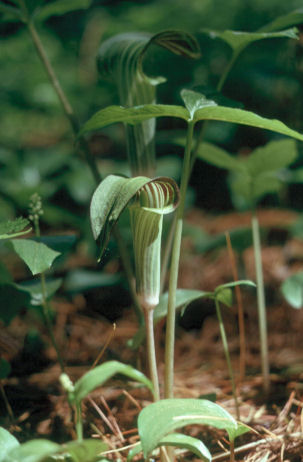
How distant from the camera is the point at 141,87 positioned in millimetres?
794

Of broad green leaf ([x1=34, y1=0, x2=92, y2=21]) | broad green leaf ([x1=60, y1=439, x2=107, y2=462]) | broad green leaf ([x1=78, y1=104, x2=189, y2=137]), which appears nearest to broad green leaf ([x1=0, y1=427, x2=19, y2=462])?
broad green leaf ([x1=60, y1=439, x2=107, y2=462])

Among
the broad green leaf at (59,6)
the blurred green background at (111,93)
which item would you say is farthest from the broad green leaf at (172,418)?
the blurred green background at (111,93)

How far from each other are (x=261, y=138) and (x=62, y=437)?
184cm

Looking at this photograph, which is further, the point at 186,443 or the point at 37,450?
the point at 186,443

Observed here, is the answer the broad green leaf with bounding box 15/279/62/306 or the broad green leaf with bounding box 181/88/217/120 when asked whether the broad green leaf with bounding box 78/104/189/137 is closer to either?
the broad green leaf with bounding box 181/88/217/120

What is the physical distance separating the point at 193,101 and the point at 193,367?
732mm

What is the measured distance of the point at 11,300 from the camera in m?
0.85

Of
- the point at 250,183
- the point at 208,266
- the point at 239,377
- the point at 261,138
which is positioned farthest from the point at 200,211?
the point at 239,377

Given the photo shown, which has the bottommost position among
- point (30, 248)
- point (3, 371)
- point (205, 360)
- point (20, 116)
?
point (205, 360)

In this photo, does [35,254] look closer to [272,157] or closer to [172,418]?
[172,418]

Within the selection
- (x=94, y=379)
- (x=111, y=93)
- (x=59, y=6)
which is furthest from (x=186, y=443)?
(x=111, y=93)

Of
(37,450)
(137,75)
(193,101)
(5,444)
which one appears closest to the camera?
(37,450)

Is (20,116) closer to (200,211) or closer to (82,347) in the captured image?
(200,211)

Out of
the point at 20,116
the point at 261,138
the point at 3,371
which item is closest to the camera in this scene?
the point at 3,371
